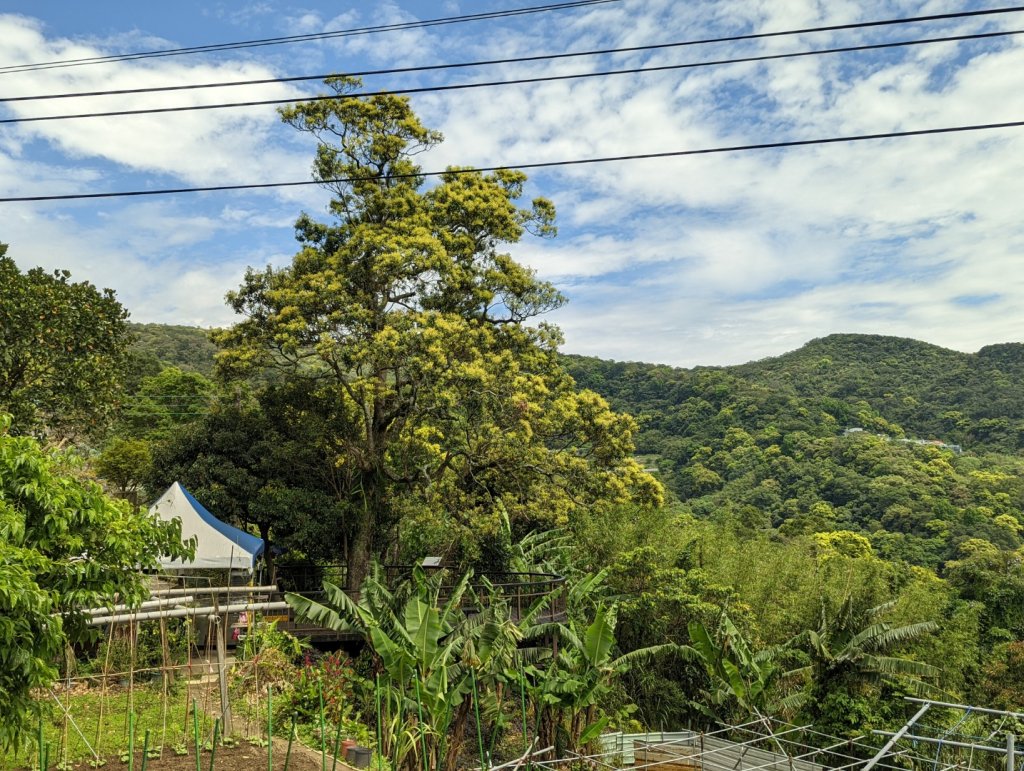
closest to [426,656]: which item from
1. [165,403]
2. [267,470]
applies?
[267,470]

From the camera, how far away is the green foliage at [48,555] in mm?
4660

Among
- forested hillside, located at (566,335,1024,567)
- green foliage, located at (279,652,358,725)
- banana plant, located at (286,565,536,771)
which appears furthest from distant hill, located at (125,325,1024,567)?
banana plant, located at (286,565,536,771)

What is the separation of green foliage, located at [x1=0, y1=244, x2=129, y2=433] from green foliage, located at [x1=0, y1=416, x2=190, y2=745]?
29.6ft

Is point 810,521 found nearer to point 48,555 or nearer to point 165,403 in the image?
point 165,403

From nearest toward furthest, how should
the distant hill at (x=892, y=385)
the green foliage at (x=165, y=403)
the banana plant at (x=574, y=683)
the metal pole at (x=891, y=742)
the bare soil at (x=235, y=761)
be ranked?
the metal pole at (x=891, y=742)
the bare soil at (x=235, y=761)
the banana plant at (x=574, y=683)
the green foliage at (x=165, y=403)
the distant hill at (x=892, y=385)

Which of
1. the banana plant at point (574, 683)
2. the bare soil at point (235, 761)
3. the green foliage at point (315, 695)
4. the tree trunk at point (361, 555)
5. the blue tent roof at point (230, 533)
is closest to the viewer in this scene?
the bare soil at point (235, 761)

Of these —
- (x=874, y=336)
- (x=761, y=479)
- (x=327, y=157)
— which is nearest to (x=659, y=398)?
(x=761, y=479)

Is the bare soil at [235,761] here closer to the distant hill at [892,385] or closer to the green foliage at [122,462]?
the green foliage at [122,462]

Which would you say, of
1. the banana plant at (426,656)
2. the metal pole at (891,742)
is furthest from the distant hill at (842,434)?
the metal pole at (891,742)

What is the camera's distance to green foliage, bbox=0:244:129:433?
13.9 m

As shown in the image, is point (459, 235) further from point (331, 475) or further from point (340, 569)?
point (340, 569)

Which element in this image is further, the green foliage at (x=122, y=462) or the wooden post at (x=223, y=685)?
the green foliage at (x=122, y=462)

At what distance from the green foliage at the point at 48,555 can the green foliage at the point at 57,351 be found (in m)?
9.03

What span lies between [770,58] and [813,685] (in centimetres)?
1185
